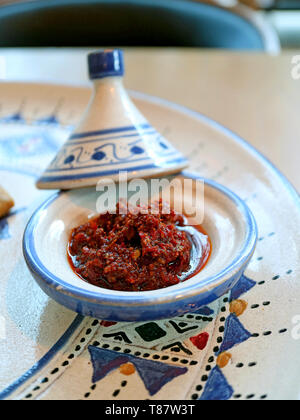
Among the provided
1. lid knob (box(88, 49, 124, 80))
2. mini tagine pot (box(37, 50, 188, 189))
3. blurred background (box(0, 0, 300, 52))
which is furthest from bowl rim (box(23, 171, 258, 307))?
blurred background (box(0, 0, 300, 52))

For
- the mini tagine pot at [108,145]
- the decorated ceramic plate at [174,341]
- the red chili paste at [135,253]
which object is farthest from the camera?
the mini tagine pot at [108,145]

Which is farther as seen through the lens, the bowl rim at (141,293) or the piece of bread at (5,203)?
the piece of bread at (5,203)

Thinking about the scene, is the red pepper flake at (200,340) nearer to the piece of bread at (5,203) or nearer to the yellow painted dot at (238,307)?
the yellow painted dot at (238,307)

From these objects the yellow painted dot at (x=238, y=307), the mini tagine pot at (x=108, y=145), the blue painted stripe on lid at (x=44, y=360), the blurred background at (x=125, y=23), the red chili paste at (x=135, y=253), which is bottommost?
the blue painted stripe on lid at (x=44, y=360)

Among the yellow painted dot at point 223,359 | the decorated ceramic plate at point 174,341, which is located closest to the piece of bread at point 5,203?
the decorated ceramic plate at point 174,341

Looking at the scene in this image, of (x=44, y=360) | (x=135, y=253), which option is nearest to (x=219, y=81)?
(x=135, y=253)

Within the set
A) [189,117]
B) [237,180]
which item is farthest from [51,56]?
[237,180]

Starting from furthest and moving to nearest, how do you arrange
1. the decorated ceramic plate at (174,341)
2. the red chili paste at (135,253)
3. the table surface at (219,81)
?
the table surface at (219,81) → the red chili paste at (135,253) → the decorated ceramic plate at (174,341)

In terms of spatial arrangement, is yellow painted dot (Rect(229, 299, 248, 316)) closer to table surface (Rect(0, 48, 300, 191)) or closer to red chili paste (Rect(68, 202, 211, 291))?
red chili paste (Rect(68, 202, 211, 291))
